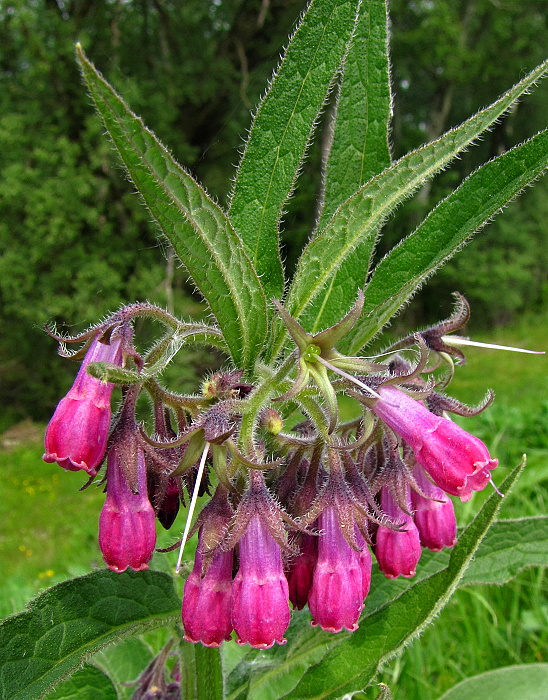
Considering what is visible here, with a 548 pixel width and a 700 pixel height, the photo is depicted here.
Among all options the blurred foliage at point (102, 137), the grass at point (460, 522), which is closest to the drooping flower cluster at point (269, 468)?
the grass at point (460, 522)

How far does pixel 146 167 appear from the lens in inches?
43.8

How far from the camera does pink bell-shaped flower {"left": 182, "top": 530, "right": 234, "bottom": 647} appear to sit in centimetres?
123

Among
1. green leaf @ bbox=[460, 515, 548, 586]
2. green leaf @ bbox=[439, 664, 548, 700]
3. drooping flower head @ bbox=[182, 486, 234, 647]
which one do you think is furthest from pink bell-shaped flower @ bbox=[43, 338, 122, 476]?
green leaf @ bbox=[439, 664, 548, 700]

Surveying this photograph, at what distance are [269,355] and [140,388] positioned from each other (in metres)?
0.33

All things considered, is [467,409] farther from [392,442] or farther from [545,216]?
[545,216]

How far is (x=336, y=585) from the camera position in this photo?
124 cm

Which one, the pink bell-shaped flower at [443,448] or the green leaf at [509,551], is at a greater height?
the pink bell-shaped flower at [443,448]

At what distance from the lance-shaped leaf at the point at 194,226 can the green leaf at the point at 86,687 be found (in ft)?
3.29

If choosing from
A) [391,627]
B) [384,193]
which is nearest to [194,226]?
[384,193]

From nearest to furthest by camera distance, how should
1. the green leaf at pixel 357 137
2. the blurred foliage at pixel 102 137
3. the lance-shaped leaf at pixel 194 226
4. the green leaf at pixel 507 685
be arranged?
→ the lance-shaped leaf at pixel 194 226 → the green leaf at pixel 357 137 → the green leaf at pixel 507 685 → the blurred foliage at pixel 102 137

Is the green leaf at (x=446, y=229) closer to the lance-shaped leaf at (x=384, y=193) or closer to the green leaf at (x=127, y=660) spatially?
the lance-shaped leaf at (x=384, y=193)

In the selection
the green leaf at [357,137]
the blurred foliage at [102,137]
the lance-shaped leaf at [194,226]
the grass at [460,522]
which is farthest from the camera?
the blurred foliage at [102,137]

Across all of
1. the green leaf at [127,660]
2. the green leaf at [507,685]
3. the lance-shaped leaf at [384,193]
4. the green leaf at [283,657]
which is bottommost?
the green leaf at [507,685]

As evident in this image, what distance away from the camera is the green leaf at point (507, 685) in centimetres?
211
